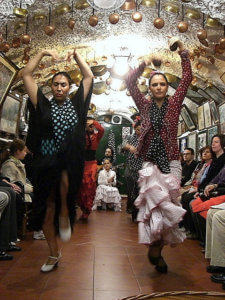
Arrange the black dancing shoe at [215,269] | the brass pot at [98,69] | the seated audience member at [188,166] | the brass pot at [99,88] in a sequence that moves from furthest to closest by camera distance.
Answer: the brass pot at [99,88] → the brass pot at [98,69] → the seated audience member at [188,166] → the black dancing shoe at [215,269]

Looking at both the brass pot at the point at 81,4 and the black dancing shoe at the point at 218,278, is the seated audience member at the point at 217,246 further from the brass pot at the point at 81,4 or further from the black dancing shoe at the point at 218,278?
the brass pot at the point at 81,4

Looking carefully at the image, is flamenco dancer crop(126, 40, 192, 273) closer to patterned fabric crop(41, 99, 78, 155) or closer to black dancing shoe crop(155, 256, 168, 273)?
black dancing shoe crop(155, 256, 168, 273)

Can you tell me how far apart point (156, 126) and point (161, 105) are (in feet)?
0.73

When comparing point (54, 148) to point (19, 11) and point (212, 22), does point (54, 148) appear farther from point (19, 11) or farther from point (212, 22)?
point (212, 22)

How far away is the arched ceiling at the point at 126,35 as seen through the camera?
6318 millimetres

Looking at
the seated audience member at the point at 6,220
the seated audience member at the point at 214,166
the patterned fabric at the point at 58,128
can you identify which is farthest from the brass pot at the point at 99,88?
the patterned fabric at the point at 58,128

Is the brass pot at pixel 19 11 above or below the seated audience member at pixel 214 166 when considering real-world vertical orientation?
above

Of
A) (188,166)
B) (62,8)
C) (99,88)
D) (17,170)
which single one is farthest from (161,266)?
(99,88)

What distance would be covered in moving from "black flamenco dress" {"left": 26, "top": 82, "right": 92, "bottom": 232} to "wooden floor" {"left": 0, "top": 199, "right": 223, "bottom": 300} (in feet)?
1.60

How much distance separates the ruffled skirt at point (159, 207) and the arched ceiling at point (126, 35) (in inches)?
136

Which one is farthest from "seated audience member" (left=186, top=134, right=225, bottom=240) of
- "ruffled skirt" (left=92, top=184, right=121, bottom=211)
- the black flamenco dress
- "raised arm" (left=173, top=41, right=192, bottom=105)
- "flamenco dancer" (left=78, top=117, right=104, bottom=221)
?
"ruffled skirt" (left=92, top=184, right=121, bottom=211)

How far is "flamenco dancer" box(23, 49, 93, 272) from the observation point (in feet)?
9.69

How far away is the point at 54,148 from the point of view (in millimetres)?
2977

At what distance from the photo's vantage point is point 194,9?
20.8 ft
